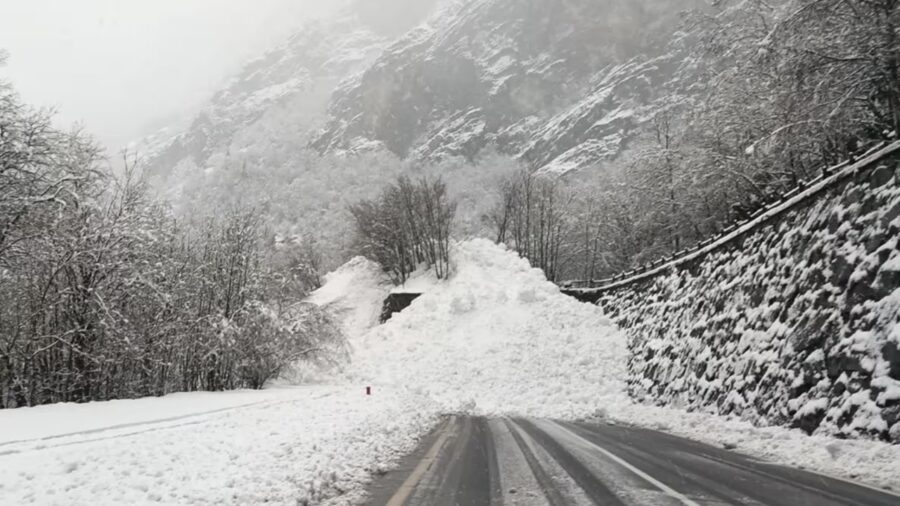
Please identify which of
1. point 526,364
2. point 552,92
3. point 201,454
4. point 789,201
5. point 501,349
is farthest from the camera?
point 552,92

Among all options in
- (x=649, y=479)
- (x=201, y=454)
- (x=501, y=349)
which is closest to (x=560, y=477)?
(x=649, y=479)

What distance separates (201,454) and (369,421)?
4.50 meters

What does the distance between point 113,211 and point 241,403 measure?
8204mm

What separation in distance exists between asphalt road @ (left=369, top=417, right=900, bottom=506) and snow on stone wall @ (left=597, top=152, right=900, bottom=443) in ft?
6.43

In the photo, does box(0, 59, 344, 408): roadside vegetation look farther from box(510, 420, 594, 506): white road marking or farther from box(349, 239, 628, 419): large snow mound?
box(510, 420, 594, 506): white road marking

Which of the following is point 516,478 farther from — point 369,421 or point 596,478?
point 369,421

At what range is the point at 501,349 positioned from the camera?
27250mm

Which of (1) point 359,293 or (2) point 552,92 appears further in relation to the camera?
(2) point 552,92

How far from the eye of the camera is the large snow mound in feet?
69.7

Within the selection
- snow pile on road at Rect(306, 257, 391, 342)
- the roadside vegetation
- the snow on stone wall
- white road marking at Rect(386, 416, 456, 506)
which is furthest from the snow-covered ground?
snow pile on road at Rect(306, 257, 391, 342)

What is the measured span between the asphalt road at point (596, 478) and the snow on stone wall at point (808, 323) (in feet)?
6.43

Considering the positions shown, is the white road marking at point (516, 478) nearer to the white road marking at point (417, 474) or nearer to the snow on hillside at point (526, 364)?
the white road marking at point (417, 474)

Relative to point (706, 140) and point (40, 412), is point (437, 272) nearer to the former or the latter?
point (706, 140)

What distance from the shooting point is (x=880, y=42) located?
14.1 metres
